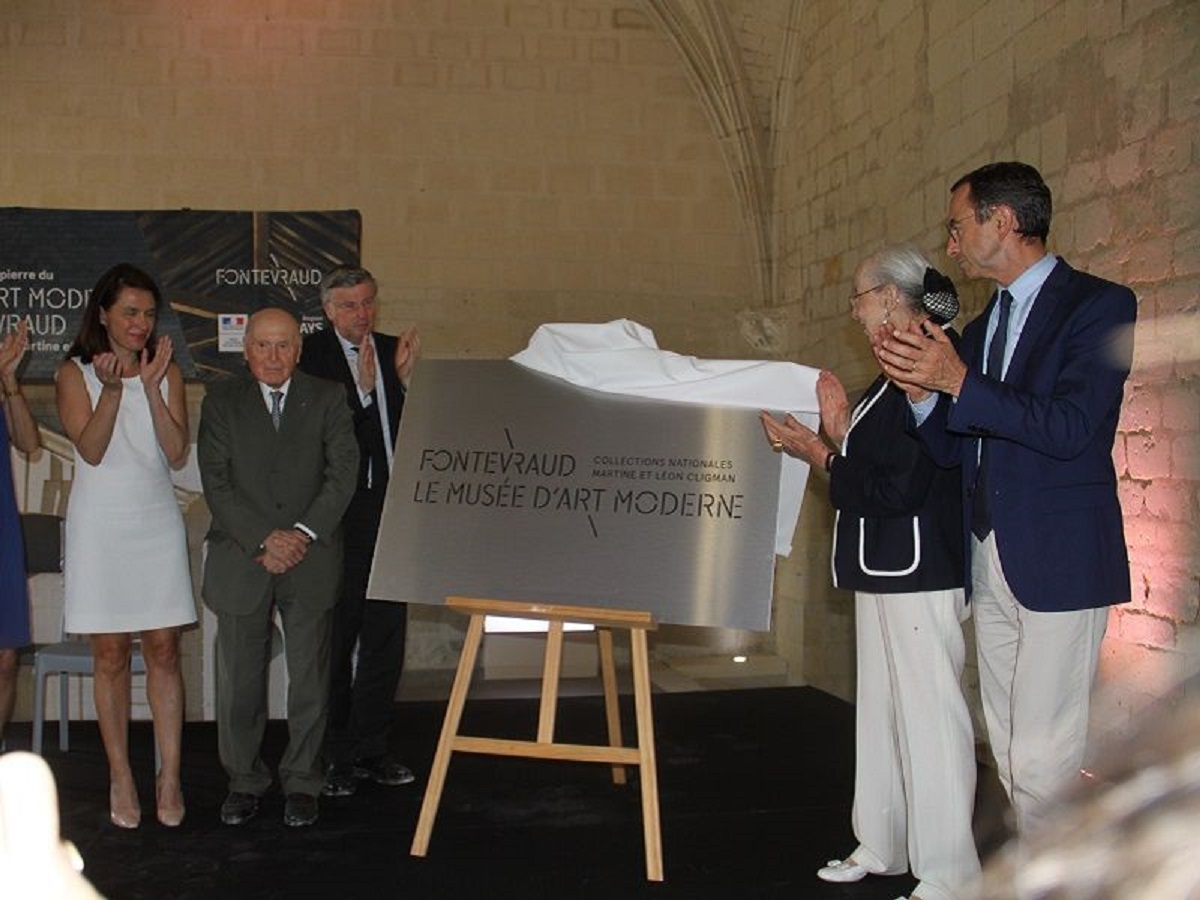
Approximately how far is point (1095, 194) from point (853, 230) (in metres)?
2.40

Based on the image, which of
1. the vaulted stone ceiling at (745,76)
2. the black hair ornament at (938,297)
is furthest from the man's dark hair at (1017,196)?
the vaulted stone ceiling at (745,76)

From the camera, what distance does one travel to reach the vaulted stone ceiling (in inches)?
300

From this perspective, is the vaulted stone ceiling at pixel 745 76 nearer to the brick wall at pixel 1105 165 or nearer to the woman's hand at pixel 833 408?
the brick wall at pixel 1105 165

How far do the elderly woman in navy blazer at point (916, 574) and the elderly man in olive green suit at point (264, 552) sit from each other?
168 cm

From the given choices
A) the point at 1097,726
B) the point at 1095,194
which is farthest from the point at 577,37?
the point at 1097,726

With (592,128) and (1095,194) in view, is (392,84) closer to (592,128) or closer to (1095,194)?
(592,128)

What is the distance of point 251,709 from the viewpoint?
3.80 m

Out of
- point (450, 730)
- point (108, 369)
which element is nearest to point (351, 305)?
point (108, 369)

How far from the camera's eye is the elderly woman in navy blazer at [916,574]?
2.81 metres

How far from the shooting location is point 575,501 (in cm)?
344

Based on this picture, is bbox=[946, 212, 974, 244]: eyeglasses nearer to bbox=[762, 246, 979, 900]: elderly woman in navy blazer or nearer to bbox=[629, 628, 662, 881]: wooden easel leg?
bbox=[762, 246, 979, 900]: elderly woman in navy blazer

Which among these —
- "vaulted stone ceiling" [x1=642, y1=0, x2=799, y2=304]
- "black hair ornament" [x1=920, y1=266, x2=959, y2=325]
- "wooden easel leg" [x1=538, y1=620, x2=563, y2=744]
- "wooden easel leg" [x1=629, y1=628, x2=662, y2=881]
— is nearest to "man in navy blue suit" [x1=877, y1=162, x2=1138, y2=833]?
"black hair ornament" [x1=920, y1=266, x2=959, y2=325]

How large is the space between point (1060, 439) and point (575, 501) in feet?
4.71

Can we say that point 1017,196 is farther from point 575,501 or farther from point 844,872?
point 844,872
